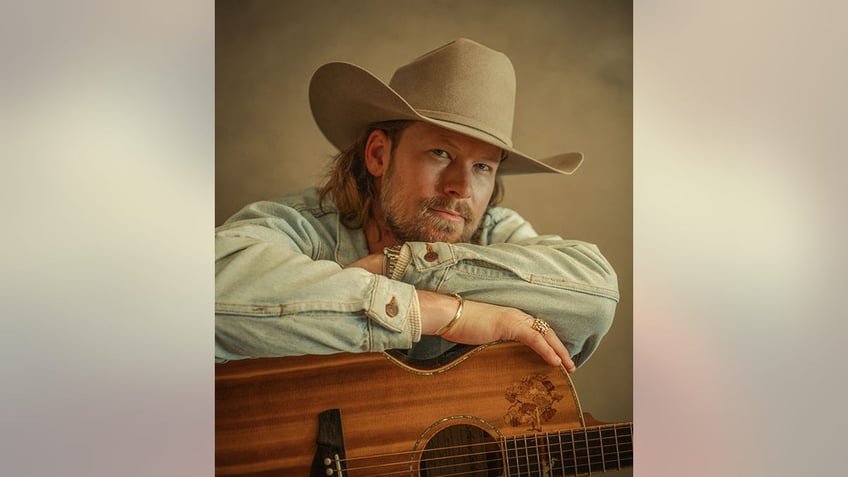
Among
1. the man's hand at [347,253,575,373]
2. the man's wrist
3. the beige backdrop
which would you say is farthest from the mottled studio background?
the man's wrist

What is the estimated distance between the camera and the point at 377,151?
1998mm

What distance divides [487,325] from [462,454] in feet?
1.06

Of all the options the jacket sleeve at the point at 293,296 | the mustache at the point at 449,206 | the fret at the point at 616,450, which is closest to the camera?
the jacket sleeve at the point at 293,296

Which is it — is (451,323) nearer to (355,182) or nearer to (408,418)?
(408,418)

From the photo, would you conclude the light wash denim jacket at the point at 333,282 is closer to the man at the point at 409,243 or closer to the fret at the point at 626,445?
the man at the point at 409,243

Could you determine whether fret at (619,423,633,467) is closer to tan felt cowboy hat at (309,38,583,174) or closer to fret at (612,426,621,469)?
fret at (612,426,621,469)

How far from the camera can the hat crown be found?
200 centimetres

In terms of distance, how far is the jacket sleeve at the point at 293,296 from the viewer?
1904 mm

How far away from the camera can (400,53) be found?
1995 millimetres

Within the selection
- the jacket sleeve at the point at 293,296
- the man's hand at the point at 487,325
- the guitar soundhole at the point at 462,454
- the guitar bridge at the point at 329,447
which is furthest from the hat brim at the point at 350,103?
the guitar soundhole at the point at 462,454
